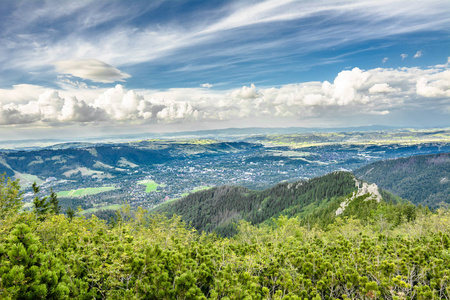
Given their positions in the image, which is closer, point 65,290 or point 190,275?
point 65,290

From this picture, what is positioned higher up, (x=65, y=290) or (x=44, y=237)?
(x=65, y=290)

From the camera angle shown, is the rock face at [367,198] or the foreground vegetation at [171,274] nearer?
the foreground vegetation at [171,274]

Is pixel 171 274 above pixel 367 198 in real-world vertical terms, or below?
above

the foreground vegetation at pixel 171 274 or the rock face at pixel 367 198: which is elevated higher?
the foreground vegetation at pixel 171 274

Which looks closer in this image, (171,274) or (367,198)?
(171,274)

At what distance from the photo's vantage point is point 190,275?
1895cm

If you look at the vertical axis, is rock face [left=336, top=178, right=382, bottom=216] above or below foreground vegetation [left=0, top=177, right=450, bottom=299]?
below

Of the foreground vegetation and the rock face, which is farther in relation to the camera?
the rock face

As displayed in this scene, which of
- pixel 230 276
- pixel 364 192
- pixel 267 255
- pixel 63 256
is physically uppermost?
pixel 63 256

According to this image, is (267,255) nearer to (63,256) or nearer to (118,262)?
(118,262)

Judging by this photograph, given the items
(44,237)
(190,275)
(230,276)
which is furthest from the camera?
(44,237)

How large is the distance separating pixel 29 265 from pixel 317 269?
2405cm

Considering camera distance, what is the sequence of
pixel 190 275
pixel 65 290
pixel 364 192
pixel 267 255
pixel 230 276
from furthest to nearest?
pixel 364 192, pixel 267 255, pixel 230 276, pixel 190 275, pixel 65 290

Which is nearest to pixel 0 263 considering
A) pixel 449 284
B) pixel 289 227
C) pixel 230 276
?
pixel 230 276
